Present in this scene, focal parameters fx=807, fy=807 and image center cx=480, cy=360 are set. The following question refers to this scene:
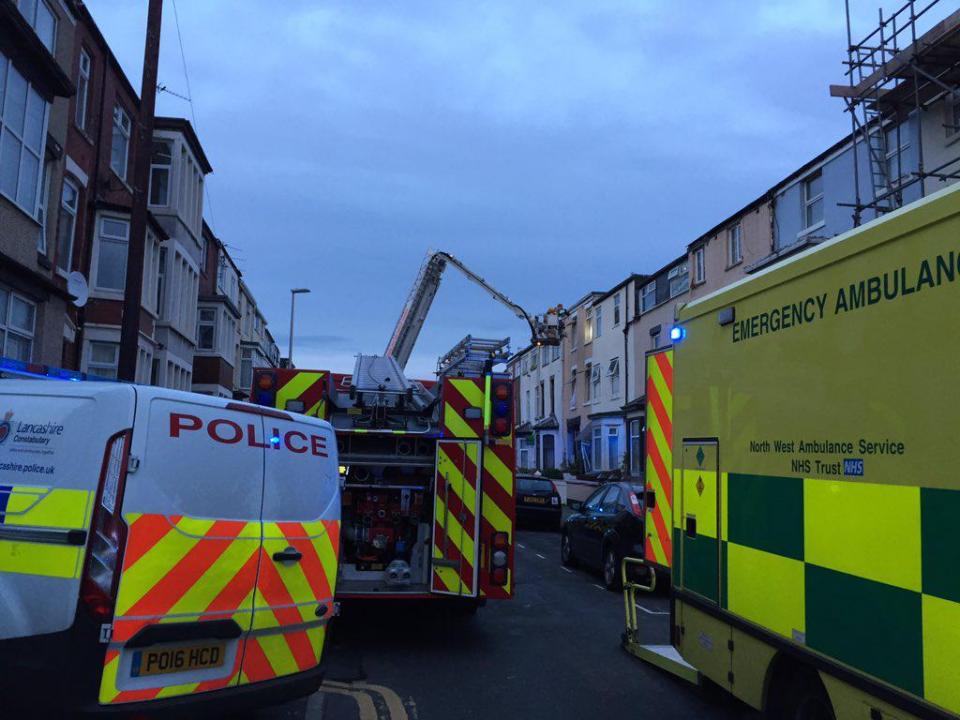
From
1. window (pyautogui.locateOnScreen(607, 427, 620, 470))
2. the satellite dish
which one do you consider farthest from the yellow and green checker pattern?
window (pyautogui.locateOnScreen(607, 427, 620, 470))

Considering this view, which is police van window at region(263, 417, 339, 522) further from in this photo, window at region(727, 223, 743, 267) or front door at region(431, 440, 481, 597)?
window at region(727, 223, 743, 267)

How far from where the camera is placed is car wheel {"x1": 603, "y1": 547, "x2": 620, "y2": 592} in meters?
11.0

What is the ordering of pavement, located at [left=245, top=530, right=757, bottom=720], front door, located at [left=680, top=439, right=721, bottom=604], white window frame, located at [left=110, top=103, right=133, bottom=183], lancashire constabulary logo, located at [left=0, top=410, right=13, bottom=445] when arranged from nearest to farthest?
1. lancashire constabulary logo, located at [left=0, top=410, right=13, bottom=445]
2. front door, located at [left=680, top=439, right=721, bottom=604]
3. pavement, located at [left=245, top=530, right=757, bottom=720]
4. white window frame, located at [left=110, top=103, right=133, bottom=183]

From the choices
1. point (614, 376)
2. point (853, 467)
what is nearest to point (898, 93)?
point (853, 467)

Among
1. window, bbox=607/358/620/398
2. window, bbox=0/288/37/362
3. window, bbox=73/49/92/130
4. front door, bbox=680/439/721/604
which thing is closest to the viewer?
front door, bbox=680/439/721/604

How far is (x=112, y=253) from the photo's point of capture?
17.5 meters

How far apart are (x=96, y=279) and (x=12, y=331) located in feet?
19.3

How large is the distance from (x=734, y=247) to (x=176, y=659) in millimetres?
20781

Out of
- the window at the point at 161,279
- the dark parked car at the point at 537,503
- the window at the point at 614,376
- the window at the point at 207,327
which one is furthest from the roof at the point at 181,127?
the window at the point at 614,376

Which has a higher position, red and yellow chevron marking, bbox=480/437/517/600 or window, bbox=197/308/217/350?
window, bbox=197/308/217/350

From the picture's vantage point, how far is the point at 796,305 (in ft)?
14.1

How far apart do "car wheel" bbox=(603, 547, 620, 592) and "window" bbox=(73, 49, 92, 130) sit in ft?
43.0

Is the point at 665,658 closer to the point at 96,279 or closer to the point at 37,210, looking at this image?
the point at 37,210

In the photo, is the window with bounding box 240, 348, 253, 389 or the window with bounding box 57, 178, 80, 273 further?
the window with bounding box 240, 348, 253, 389
